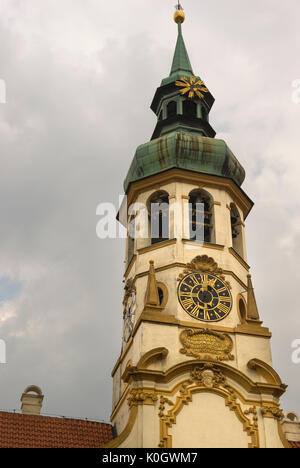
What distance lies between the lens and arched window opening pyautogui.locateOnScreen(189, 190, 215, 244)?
1114 inches

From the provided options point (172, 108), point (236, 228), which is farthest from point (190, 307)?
point (172, 108)

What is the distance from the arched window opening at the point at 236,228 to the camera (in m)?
29.0

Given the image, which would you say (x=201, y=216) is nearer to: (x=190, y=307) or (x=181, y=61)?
(x=190, y=307)

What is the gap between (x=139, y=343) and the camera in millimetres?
24422

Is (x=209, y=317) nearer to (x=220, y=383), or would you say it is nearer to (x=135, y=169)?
(x=220, y=383)

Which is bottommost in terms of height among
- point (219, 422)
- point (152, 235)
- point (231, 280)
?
point (219, 422)

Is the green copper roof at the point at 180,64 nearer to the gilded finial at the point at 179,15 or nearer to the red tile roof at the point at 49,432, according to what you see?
the gilded finial at the point at 179,15

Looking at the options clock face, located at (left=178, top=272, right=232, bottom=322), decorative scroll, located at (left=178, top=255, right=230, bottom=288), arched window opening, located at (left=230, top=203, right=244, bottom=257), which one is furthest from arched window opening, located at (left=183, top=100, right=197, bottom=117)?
clock face, located at (left=178, top=272, right=232, bottom=322)
